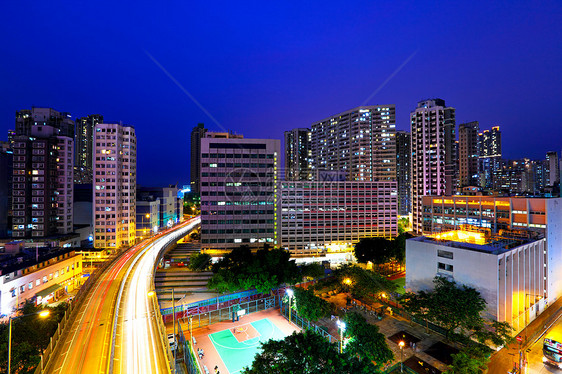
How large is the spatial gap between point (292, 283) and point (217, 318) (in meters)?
13.5

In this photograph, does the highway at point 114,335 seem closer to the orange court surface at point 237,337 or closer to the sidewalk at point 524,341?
the orange court surface at point 237,337

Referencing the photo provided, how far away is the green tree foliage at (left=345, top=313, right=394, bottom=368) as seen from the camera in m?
25.8

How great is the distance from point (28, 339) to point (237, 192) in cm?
4641

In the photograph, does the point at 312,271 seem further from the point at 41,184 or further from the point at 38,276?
the point at 41,184

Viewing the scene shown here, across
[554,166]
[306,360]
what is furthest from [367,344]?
[554,166]

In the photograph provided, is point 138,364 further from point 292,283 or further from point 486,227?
point 486,227

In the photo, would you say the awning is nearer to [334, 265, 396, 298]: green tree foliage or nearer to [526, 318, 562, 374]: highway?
[334, 265, 396, 298]: green tree foliage

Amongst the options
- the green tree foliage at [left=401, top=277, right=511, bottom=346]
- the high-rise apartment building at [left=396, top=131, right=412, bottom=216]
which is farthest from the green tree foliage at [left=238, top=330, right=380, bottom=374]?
the high-rise apartment building at [left=396, top=131, right=412, bottom=216]

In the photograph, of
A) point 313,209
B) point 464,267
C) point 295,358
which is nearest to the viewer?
point 295,358

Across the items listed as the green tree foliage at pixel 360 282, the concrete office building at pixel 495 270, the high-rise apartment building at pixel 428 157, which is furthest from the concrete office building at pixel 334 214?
the concrete office building at pixel 495 270

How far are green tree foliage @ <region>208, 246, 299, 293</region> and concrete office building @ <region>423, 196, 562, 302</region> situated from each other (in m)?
42.9

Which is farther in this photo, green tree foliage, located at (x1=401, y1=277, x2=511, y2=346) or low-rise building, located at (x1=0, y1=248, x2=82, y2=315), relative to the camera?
low-rise building, located at (x1=0, y1=248, x2=82, y2=315)

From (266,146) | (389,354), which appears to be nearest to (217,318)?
(389,354)

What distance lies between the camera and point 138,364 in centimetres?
2384
